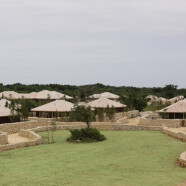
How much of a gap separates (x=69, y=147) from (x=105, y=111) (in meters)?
16.8

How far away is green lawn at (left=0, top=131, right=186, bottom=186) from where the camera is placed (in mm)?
12562

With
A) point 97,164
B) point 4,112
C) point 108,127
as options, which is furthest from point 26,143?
point 4,112

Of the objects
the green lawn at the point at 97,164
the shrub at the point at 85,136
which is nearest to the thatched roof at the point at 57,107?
the shrub at the point at 85,136

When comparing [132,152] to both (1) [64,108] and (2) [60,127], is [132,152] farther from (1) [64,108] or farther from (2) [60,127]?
(1) [64,108]

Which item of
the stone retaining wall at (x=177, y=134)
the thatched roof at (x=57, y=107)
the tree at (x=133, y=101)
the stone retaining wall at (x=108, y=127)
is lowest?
the stone retaining wall at (x=177, y=134)

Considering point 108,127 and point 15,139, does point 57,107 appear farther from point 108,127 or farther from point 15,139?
point 15,139

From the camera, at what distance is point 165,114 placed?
126 feet

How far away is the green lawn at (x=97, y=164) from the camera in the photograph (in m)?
12.6

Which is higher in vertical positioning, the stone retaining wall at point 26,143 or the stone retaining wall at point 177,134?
the stone retaining wall at point 177,134

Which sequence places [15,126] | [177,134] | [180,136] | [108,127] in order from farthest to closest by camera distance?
[108,127] → [15,126] → [177,134] → [180,136]

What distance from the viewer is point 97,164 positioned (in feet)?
53.3

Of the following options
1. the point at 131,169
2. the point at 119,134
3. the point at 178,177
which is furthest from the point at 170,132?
the point at 178,177

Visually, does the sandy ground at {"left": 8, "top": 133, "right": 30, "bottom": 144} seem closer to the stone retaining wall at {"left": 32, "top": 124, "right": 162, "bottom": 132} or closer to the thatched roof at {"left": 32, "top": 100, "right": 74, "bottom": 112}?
the stone retaining wall at {"left": 32, "top": 124, "right": 162, "bottom": 132}

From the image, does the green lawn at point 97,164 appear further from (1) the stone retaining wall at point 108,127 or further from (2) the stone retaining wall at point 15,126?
(2) the stone retaining wall at point 15,126
